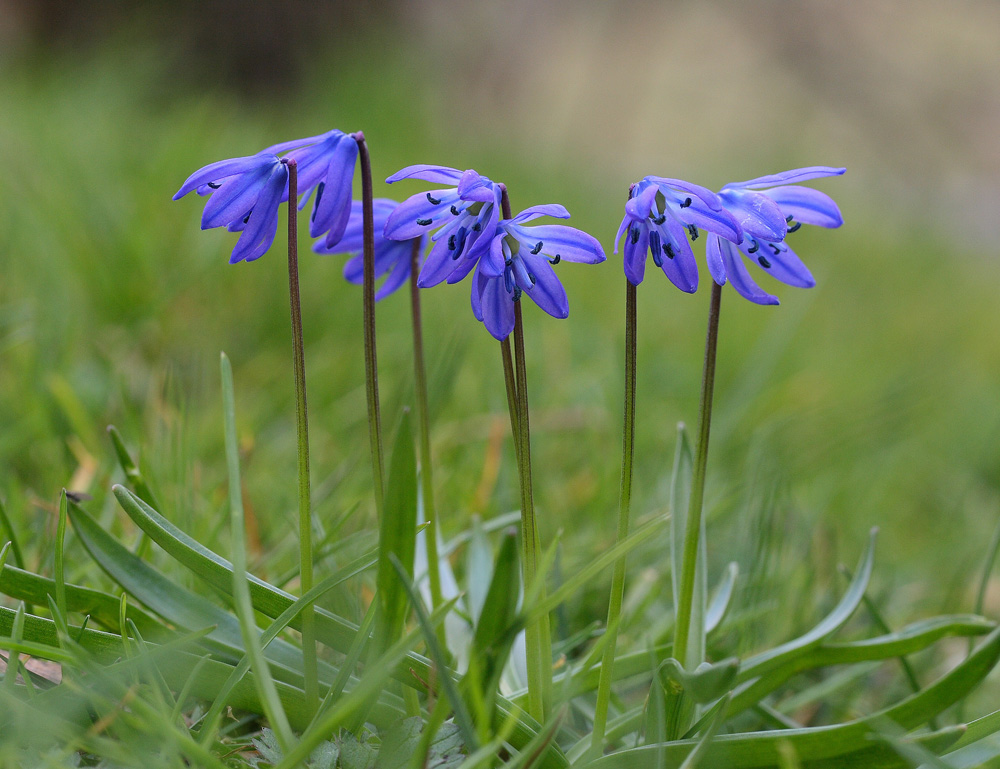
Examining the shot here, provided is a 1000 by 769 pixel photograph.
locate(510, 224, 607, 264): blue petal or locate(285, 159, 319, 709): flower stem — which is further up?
locate(510, 224, 607, 264): blue petal

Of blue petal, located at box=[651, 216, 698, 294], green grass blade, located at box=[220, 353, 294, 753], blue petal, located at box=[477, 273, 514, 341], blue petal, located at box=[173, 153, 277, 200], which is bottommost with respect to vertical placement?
green grass blade, located at box=[220, 353, 294, 753]

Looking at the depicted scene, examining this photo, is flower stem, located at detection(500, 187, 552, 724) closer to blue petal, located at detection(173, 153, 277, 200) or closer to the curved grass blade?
the curved grass blade

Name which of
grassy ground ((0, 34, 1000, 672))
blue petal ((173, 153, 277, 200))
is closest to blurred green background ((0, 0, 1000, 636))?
grassy ground ((0, 34, 1000, 672))

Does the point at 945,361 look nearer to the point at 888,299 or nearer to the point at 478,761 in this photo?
the point at 888,299

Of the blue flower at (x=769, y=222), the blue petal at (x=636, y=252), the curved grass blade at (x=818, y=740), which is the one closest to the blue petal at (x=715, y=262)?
the blue flower at (x=769, y=222)

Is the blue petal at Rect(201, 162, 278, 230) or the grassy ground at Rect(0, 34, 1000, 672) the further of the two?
the grassy ground at Rect(0, 34, 1000, 672)

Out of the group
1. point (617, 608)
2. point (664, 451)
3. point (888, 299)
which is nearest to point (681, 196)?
point (617, 608)

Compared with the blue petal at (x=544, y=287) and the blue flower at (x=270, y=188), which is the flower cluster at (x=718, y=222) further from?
the blue flower at (x=270, y=188)

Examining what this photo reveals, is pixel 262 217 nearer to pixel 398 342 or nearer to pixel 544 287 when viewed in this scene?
pixel 544 287
